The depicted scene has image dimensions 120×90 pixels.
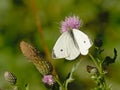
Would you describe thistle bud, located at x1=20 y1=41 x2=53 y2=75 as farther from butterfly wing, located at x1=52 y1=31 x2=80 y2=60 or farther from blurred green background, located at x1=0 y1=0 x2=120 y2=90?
blurred green background, located at x1=0 y1=0 x2=120 y2=90

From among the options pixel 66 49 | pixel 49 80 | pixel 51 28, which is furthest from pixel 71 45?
pixel 51 28

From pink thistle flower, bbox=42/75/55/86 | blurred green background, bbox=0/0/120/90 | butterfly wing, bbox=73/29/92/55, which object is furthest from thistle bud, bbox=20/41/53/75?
blurred green background, bbox=0/0/120/90

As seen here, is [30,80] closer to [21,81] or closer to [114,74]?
[21,81]

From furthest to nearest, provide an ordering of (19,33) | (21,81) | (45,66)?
1. (19,33)
2. (21,81)
3. (45,66)

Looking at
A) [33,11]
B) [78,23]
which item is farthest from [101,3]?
[78,23]

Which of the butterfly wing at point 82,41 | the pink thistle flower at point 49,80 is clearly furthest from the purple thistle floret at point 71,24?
the pink thistle flower at point 49,80

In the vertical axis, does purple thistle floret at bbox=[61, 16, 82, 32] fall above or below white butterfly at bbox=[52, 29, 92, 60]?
above

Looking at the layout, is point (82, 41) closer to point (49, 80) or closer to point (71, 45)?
point (71, 45)

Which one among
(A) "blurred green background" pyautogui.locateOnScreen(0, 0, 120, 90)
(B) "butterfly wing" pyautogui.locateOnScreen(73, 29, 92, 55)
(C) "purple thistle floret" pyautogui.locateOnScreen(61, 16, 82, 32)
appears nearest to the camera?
(B) "butterfly wing" pyautogui.locateOnScreen(73, 29, 92, 55)
